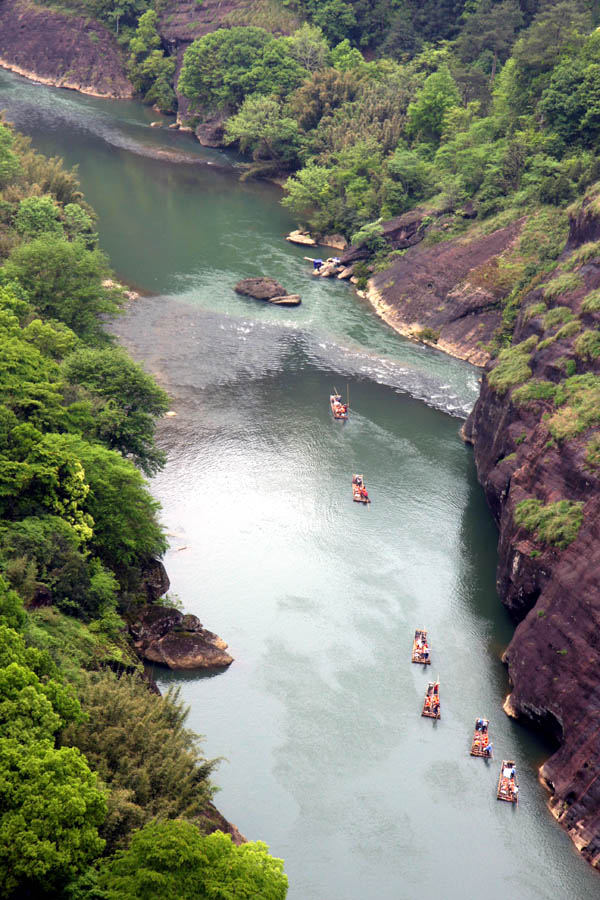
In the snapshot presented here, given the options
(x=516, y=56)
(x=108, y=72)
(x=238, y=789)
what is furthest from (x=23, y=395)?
(x=108, y=72)

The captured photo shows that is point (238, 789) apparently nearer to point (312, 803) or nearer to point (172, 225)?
point (312, 803)

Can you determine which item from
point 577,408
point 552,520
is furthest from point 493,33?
point 552,520

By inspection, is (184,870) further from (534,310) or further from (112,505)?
(534,310)

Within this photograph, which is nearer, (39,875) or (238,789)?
(39,875)

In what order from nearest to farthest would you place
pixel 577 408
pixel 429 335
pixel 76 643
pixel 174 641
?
pixel 76 643 < pixel 174 641 < pixel 577 408 < pixel 429 335

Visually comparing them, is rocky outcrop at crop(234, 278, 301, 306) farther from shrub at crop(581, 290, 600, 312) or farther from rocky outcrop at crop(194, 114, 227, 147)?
rocky outcrop at crop(194, 114, 227, 147)

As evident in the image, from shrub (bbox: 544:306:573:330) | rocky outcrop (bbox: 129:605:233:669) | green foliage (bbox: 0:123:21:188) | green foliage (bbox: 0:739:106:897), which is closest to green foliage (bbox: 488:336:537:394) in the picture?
shrub (bbox: 544:306:573:330)
